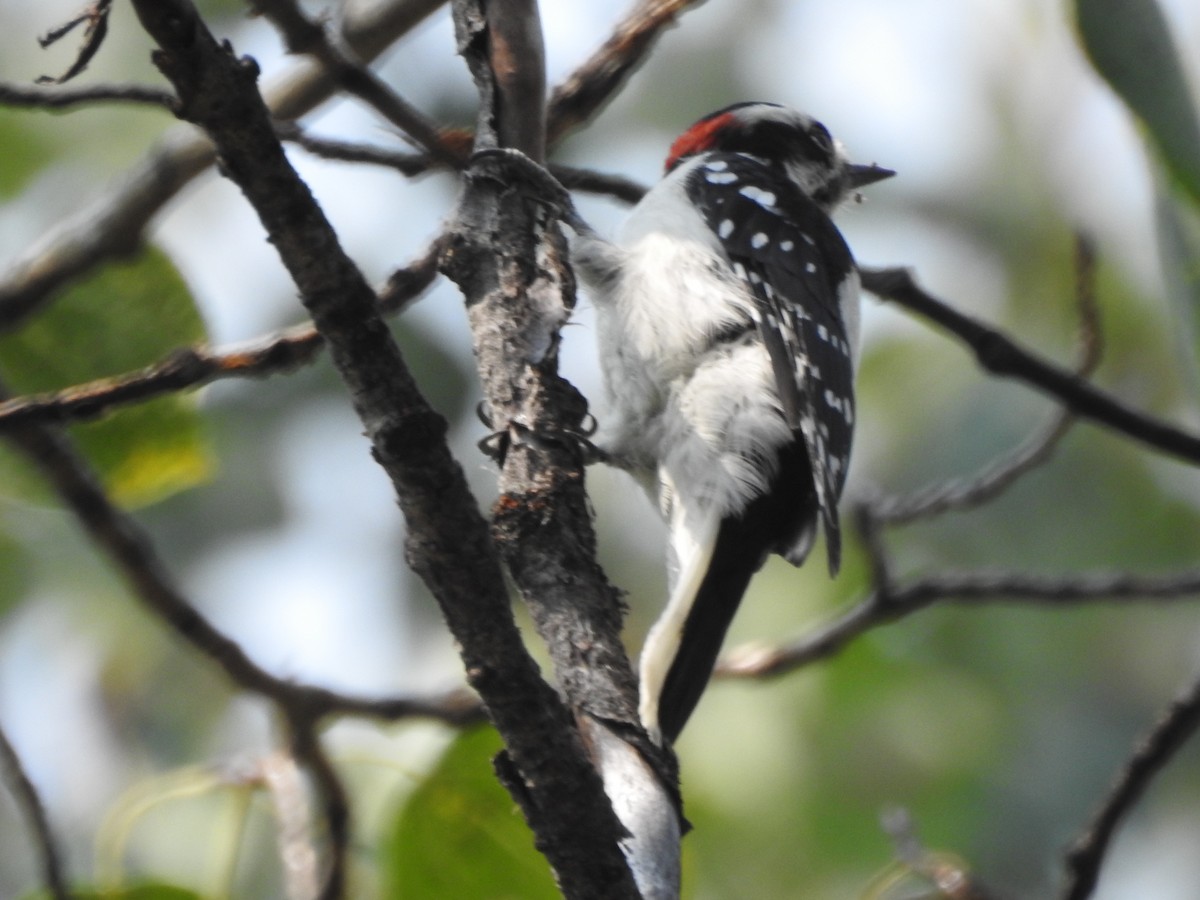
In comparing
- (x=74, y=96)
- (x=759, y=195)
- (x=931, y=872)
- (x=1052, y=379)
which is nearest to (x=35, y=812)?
(x=74, y=96)

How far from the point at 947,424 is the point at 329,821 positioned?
4.44 m

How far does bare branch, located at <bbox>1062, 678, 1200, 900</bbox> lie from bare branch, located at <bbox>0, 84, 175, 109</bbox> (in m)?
2.09

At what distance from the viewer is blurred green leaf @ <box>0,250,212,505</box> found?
8.36ft

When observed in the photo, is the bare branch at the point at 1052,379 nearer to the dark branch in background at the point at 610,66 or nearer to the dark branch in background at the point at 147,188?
the dark branch in background at the point at 610,66

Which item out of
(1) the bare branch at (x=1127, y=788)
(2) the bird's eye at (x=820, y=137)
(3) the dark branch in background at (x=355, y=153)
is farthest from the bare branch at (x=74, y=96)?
(2) the bird's eye at (x=820, y=137)

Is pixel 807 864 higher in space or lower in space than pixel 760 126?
lower

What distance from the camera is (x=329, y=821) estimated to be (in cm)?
282

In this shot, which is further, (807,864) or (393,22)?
(807,864)

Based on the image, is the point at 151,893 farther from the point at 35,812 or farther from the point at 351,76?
the point at 351,76

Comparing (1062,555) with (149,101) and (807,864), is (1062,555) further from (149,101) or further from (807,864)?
(149,101)

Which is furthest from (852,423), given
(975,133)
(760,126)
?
(975,133)

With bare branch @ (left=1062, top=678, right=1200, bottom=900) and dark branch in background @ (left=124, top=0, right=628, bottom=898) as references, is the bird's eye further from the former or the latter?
dark branch in background @ (left=124, top=0, right=628, bottom=898)

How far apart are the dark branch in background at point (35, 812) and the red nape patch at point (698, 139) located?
2.88 metres

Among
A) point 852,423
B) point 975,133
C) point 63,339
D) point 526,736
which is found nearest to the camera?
point 526,736
